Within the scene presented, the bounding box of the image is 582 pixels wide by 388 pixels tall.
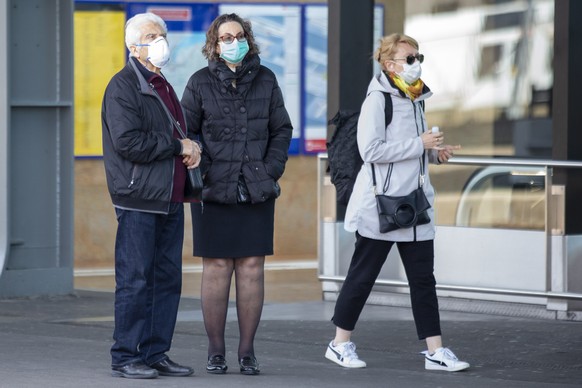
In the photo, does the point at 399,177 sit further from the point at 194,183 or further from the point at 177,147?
the point at 177,147

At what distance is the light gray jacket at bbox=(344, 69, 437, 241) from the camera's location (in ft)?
24.4

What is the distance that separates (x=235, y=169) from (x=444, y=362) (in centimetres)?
149

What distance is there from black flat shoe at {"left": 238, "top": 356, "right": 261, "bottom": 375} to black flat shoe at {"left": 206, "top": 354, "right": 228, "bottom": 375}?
0.10 metres

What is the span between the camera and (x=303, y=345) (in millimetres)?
8516

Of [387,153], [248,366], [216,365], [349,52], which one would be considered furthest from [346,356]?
[349,52]

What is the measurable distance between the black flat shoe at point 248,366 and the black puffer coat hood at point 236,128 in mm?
787

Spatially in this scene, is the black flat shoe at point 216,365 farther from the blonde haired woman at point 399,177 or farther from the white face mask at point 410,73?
the white face mask at point 410,73

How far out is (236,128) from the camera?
7215mm

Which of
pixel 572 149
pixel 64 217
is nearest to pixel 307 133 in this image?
pixel 64 217

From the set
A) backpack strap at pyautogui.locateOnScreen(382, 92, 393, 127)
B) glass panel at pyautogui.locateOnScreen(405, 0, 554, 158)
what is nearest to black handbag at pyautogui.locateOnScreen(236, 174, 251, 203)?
backpack strap at pyautogui.locateOnScreen(382, 92, 393, 127)

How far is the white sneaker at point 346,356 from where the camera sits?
300 inches

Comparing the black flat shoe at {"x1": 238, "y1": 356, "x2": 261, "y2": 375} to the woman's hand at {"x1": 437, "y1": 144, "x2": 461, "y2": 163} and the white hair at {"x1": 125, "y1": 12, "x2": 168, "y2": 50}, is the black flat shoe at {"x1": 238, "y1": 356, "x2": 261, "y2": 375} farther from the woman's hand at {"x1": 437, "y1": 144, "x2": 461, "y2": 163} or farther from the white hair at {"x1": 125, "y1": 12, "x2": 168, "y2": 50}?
the white hair at {"x1": 125, "y1": 12, "x2": 168, "y2": 50}

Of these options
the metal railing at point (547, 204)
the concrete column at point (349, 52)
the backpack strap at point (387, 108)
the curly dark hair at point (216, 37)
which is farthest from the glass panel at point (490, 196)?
the curly dark hair at point (216, 37)

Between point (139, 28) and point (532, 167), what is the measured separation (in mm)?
3634
